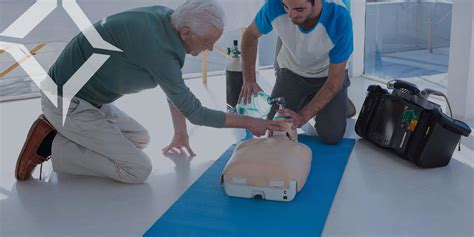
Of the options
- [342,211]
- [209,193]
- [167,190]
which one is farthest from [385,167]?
[167,190]

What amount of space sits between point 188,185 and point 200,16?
29.7 inches

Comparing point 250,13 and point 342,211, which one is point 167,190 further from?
point 250,13

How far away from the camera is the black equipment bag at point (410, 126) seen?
8.04 feet

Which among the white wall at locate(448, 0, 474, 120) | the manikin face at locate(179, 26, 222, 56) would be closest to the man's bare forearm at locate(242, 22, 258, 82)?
the manikin face at locate(179, 26, 222, 56)

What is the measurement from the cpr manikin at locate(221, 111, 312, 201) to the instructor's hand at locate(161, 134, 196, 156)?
0.55 m

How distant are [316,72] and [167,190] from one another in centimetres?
104

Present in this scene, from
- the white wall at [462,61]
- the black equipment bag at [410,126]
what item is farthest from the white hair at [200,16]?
the white wall at [462,61]

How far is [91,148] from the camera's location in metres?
2.39

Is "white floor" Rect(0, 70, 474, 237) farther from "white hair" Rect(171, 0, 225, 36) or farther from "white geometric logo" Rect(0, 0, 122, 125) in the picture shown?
"white hair" Rect(171, 0, 225, 36)

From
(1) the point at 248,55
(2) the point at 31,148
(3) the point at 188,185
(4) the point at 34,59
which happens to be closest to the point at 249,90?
(1) the point at 248,55

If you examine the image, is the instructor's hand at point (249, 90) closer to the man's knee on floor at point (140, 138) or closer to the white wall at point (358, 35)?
the man's knee on floor at point (140, 138)

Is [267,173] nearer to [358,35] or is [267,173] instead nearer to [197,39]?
[197,39]

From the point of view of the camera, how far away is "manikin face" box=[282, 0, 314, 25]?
2.30 meters

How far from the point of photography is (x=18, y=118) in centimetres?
342
